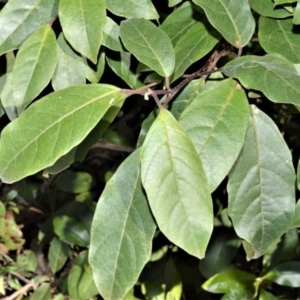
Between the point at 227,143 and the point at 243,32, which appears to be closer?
the point at 227,143

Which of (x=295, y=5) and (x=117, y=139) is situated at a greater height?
(x=295, y=5)

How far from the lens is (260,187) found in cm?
95

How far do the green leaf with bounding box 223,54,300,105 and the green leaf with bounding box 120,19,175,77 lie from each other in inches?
3.7

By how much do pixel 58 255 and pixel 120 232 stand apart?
0.83 metres

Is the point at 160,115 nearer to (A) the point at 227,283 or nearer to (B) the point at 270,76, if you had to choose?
(B) the point at 270,76

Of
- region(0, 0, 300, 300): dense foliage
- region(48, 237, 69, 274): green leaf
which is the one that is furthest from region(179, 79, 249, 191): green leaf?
region(48, 237, 69, 274): green leaf

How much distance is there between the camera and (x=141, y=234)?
93cm

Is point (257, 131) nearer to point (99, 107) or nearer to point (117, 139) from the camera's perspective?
point (99, 107)

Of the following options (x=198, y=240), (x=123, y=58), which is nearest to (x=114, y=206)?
(x=198, y=240)

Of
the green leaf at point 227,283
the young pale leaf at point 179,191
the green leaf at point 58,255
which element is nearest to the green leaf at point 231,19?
the young pale leaf at point 179,191

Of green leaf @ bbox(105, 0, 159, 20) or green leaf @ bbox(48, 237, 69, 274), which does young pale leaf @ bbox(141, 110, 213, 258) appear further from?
green leaf @ bbox(48, 237, 69, 274)

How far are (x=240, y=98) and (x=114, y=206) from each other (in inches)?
10.4

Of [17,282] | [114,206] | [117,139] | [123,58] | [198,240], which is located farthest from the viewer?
[17,282]

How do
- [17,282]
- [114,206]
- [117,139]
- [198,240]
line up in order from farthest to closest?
1. [17,282]
2. [117,139]
3. [114,206]
4. [198,240]
